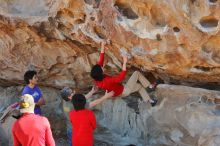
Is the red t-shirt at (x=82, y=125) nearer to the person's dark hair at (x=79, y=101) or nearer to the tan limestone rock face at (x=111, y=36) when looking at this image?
the person's dark hair at (x=79, y=101)

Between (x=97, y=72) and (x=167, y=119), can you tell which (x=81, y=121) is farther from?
(x=167, y=119)

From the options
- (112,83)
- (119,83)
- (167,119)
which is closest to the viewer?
(167,119)

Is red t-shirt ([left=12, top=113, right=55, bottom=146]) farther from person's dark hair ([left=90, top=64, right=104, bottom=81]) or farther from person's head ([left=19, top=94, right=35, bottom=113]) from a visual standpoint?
person's dark hair ([left=90, top=64, right=104, bottom=81])

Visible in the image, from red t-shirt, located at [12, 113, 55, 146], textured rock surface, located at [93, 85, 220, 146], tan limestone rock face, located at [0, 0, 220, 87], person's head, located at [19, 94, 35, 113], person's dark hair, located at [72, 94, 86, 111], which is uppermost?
tan limestone rock face, located at [0, 0, 220, 87]

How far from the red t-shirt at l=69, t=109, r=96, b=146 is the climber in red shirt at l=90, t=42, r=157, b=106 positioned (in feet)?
2.80

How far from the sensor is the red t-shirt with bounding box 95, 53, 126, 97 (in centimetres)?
598

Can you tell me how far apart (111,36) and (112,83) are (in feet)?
2.61

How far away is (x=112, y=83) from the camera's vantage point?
619cm

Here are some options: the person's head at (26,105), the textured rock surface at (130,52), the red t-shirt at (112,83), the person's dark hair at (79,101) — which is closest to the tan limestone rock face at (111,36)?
the textured rock surface at (130,52)

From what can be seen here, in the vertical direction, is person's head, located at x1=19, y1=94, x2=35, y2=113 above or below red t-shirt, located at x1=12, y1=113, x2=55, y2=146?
above

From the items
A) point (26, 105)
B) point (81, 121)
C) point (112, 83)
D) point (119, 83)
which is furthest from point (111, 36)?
point (26, 105)

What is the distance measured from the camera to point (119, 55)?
595 centimetres

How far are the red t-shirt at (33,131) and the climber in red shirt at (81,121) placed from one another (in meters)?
0.90

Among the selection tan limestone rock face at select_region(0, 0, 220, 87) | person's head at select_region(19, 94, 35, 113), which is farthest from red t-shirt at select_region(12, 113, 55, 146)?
tan limestone rock face at select_region(0, 0, 220, 87)
